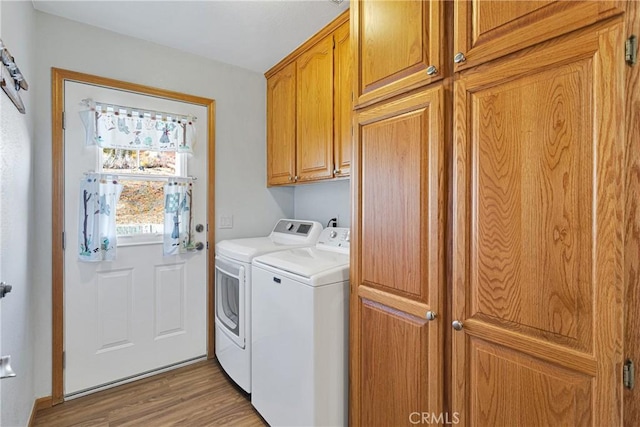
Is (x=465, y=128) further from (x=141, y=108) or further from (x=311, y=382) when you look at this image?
(x=141, y=108)

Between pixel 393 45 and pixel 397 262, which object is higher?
pixel 393 45

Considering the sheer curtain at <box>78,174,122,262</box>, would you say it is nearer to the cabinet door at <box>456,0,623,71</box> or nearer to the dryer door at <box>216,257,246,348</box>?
the dryer door at <box>216,257,246,348</box>

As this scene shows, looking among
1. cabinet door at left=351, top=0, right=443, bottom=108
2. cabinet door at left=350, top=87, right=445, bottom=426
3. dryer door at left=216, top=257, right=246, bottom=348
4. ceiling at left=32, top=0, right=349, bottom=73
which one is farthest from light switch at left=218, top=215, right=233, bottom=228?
cabinet door at left=351, top=0, right=443, bottom=108

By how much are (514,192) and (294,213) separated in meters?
2.25

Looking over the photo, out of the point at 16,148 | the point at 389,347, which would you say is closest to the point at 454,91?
the point at 389,347

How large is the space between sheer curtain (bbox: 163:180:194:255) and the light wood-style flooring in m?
0.95

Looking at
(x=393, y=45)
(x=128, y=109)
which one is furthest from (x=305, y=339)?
(x=128, y=109)

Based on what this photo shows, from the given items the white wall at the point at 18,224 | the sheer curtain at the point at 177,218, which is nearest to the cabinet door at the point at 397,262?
→ the white wall at the point at 18,224

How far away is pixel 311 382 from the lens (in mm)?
1422

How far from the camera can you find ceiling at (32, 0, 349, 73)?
72.1 inches

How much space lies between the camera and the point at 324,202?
2.59 meters

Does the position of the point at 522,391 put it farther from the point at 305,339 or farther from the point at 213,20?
the point at 213,20

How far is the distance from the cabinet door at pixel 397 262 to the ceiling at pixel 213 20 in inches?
40.7

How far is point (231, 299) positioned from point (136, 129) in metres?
1.41
